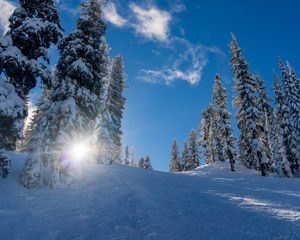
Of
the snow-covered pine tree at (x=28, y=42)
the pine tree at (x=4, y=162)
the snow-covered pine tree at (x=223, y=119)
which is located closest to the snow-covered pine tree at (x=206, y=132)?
the snow-covered pine tree at (x=223, y=119)

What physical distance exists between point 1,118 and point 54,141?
3.49 meters

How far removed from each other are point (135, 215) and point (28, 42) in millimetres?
10824

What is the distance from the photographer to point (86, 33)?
64.2ft

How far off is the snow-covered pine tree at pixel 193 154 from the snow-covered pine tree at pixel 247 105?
88.7ft

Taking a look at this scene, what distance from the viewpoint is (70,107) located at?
16516mm

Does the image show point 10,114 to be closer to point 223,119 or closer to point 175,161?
point 223,119

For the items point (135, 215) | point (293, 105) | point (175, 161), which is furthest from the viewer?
point (175, 161)

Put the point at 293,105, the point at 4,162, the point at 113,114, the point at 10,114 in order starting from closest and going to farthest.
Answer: the point at 10,114 < the point at 4,162 < the point at 113,114 < the point at 293,105

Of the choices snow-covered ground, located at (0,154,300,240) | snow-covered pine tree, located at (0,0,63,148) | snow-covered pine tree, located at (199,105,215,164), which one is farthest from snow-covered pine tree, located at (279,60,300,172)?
snow-covered pine tree, located at (0,0,63,148)

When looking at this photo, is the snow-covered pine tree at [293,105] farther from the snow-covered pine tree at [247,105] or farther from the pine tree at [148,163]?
the pine tree at [148,163]

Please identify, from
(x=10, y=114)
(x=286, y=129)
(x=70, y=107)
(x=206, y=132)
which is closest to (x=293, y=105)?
(x=286, y=129)

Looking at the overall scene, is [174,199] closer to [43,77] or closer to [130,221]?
[130,221]

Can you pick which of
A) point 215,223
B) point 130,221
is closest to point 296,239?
point 215,223

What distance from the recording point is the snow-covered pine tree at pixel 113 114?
34469mm
